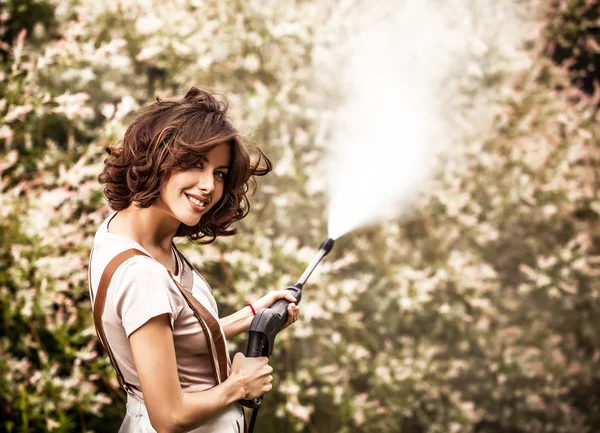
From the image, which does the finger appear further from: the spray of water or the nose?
the spray of water

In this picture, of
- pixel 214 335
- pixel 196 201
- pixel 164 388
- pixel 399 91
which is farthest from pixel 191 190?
pixel 399 91

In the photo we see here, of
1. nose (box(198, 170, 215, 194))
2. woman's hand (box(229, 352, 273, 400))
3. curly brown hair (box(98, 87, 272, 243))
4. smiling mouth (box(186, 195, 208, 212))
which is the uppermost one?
curly brown hair (box(98, 87, 272, 243))

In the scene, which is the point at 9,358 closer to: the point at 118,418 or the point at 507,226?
the point at 118,418

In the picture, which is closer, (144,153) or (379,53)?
(144,153)

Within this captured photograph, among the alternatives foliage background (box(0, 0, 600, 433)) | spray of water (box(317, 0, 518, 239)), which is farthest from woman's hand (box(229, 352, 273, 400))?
spray of water (box(317, 0, 518, 239))

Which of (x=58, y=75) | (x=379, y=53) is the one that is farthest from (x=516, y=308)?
(x=58, y=75)

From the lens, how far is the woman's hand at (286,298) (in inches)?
68.1

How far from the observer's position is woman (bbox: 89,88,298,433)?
1.26 m

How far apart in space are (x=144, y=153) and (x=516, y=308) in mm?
3559

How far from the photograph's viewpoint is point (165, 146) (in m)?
1.40

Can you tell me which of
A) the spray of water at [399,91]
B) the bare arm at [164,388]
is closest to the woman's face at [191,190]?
the bare arm at [164,388]

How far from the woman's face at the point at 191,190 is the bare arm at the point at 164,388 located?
283 millimetres

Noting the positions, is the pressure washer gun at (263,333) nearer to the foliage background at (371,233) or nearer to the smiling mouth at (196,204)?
the smiling mouth at (196,204)

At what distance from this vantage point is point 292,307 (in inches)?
67.9
